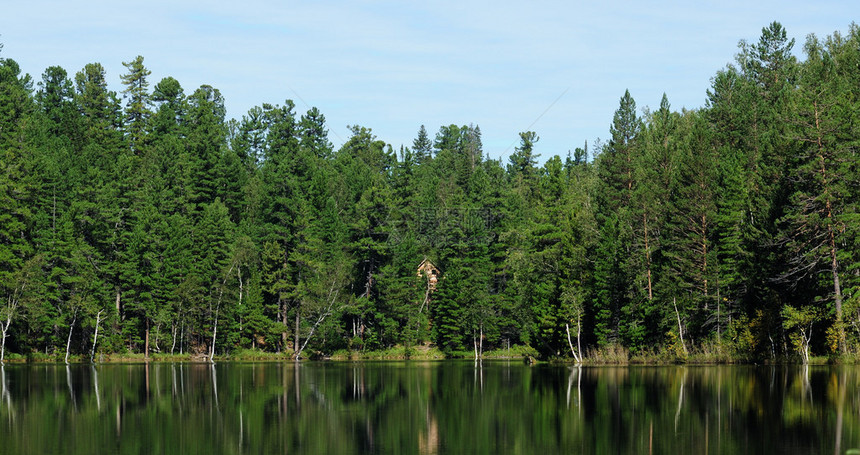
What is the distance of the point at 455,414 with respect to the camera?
37719mm

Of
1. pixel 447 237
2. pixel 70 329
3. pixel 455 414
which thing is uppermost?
pixel 447 237

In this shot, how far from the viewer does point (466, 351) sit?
344ft

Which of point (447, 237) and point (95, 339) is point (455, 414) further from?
point (447, 237)

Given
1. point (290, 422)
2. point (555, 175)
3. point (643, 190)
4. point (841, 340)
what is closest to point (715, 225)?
point (643, 190)

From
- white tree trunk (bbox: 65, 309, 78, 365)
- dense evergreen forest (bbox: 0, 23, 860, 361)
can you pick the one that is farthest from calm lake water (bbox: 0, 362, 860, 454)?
white tree trunk (bbox: 65, 309, 78, 365)

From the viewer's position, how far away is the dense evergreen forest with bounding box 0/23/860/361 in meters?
59.6

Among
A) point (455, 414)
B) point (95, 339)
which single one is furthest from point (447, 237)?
point (455, 414)

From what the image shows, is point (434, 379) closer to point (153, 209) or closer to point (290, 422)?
point (290, 422)

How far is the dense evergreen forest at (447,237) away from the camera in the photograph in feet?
196

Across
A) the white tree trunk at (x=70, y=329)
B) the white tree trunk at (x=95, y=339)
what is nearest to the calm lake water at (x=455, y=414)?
the white tree trunk at (x=70, y=329)

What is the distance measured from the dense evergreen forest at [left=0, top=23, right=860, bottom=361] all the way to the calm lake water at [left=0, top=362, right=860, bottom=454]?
31.1 feet

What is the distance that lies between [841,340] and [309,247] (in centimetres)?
6275

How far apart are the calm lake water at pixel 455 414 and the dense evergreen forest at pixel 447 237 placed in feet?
31.1

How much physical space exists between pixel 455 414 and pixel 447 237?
72.6 meters
